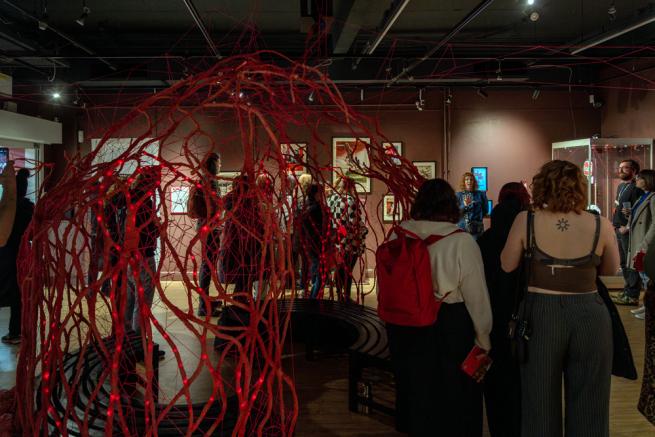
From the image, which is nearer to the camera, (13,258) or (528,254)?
(528,254)

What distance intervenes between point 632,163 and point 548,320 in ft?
16.4

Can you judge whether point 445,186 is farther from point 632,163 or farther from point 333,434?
point 632,163

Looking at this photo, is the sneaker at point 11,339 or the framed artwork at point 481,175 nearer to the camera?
the sneaker at point 11,339

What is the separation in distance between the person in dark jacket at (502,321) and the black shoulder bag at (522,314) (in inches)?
3.4

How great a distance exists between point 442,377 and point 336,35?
17.0ft

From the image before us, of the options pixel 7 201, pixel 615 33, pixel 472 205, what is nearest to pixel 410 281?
pixel 7 201

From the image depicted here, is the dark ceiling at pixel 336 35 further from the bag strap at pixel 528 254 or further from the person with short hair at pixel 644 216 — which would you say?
the bag strap at pixel 528 254

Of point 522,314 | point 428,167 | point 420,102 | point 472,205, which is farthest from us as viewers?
point 428,167

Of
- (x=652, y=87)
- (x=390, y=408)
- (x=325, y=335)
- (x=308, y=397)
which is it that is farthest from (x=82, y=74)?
(x=652, y=87)

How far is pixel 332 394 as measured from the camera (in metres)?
3.96

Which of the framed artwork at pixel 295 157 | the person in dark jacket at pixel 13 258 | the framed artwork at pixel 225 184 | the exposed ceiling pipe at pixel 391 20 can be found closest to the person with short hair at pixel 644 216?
the exposed ceiling pipe at pixel 391 20

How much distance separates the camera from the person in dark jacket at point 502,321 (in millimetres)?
2709

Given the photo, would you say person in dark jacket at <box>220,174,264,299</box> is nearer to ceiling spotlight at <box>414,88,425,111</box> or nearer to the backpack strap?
the backpack strap

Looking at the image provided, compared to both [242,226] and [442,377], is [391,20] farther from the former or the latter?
[242,226]
